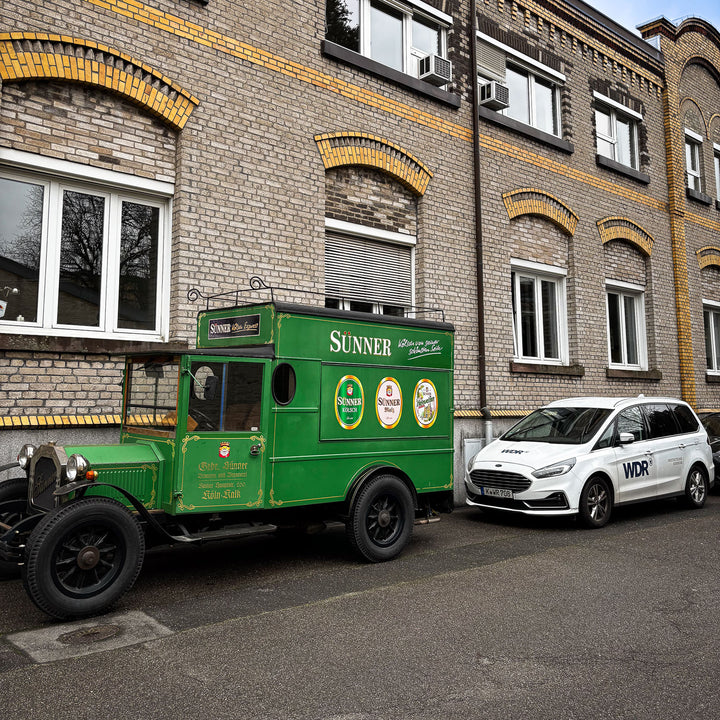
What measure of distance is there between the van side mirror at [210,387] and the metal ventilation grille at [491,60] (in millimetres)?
9394

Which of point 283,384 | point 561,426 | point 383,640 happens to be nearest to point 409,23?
point 561,426

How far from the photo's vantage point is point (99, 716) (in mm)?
3469

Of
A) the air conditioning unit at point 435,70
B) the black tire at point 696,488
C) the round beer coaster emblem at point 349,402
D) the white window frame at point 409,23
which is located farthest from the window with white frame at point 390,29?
the black tire at point 696,488

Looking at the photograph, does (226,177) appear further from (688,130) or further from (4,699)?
(688,130)

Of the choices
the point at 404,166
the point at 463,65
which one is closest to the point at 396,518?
the point at 404,166

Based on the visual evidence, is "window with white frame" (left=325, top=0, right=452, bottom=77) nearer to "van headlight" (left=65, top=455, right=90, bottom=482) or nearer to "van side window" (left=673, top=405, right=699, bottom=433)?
"van side window" (left=673, top=405, right=699, bottom=433)

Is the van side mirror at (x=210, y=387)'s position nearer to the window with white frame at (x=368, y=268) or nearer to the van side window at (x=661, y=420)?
the window with white frame at (x=368, y=268)

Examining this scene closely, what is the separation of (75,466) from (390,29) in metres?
9.38

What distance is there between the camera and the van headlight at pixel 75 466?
506cm

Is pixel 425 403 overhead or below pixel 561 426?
overhead

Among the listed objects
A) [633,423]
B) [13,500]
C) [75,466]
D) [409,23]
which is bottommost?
[13,500]

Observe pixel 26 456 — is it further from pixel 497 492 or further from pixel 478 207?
pixel 478 207

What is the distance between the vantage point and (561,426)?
9.81m

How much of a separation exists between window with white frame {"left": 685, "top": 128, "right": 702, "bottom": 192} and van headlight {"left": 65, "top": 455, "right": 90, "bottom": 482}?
17088 millimetres
